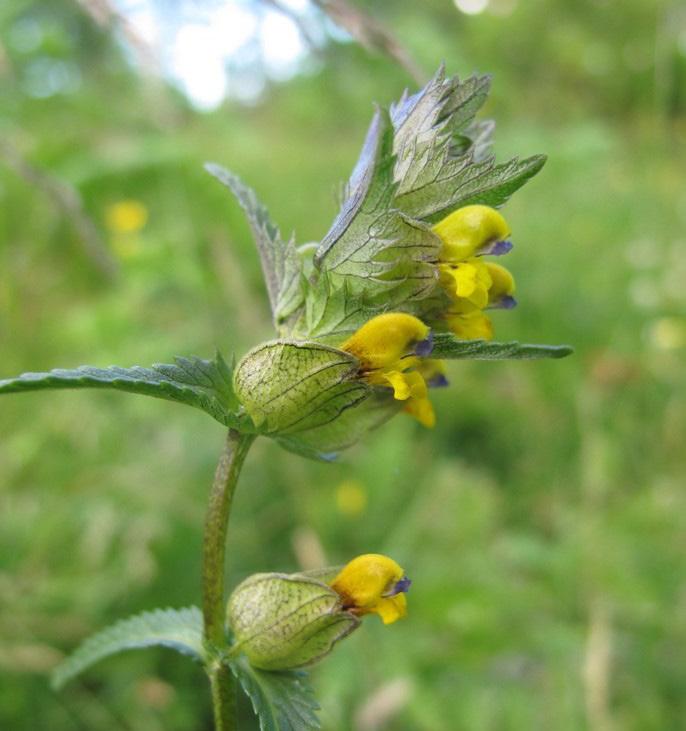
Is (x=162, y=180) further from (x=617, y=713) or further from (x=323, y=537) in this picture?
(x=617, y=713)

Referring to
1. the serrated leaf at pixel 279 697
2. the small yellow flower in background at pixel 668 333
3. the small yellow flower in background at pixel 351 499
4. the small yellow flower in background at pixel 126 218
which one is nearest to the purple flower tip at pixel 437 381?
the serrated leaf at pixel 279 697

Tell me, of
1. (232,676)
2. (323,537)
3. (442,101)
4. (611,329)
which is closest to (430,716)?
(323,537)

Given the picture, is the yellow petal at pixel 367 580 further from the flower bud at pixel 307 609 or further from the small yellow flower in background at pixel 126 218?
the small yellow flower in background at pixel 126 218

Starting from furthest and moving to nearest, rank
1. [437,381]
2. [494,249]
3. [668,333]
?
[668,333]
[437,381]
[494,249]

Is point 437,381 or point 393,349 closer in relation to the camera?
point 393,349

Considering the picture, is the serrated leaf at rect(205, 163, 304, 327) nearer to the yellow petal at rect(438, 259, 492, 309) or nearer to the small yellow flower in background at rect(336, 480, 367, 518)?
the yellow petal at rect(438, 259, 492, 309)

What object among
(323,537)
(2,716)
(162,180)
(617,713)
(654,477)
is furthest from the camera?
(162,180)

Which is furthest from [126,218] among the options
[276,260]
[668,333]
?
[276,260]

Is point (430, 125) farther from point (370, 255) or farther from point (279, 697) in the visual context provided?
point (279, 697)
